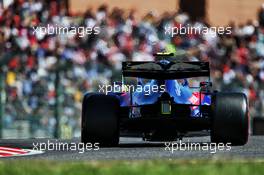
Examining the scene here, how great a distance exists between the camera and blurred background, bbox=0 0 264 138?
1669cm

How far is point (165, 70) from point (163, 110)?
544 mm

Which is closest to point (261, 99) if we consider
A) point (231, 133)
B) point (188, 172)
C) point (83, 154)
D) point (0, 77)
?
point (0, 77)

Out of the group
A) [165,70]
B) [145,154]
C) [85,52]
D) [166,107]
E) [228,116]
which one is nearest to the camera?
[145,154]

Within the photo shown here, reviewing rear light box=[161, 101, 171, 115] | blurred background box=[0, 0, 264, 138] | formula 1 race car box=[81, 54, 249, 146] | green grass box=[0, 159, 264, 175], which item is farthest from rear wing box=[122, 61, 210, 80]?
blurred background box=[0, 0, 264, 138]

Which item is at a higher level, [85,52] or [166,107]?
[85,52]

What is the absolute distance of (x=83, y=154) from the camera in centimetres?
1070

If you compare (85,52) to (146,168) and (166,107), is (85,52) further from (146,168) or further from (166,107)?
(146,168)

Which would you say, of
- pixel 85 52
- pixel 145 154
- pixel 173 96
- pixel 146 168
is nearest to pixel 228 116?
pixel 173 96

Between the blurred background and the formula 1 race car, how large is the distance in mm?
4281

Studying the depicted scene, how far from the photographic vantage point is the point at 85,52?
17.5 m

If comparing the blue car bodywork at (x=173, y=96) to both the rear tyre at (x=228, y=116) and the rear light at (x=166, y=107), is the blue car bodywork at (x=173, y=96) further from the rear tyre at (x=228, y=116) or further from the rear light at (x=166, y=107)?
the rear tyre at (x=228, y=116)

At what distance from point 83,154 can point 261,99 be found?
792 cm

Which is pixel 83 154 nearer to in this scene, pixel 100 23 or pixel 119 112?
pixel 119 112

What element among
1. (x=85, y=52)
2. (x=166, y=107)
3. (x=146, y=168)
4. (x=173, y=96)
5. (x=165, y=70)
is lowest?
(x=146, y=168)
